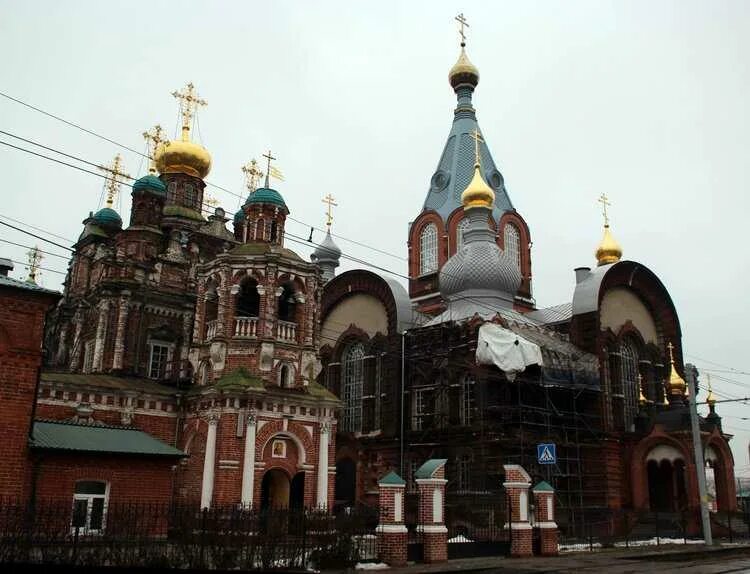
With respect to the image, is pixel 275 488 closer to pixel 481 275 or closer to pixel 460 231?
pixel 481 275

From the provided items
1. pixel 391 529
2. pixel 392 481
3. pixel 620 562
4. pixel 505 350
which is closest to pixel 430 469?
pixel 392 481

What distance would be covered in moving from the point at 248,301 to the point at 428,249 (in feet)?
A: 46.7

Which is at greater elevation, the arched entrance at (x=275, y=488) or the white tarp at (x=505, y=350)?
the white tarp at (x=505, y=350)

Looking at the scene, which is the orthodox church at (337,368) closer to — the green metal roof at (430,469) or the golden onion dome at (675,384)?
the golden onion dome at (675,384)

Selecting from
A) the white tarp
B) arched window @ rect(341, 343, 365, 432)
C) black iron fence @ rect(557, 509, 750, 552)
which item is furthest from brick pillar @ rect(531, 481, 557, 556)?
arched window @ rect(341, 343, 365, 432)

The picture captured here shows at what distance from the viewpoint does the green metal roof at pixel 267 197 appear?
2379 centimetres

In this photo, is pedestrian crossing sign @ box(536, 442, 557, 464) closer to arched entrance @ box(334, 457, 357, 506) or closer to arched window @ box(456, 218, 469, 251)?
arched entrance @ box(334, 457, 357, 506)

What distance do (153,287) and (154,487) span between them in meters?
12.3

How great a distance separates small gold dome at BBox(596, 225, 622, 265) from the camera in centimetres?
3553

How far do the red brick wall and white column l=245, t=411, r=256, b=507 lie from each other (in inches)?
248

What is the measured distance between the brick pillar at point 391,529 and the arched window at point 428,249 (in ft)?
69.1

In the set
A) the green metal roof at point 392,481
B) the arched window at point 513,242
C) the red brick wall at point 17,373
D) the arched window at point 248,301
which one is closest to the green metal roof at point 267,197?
the arched window at point 248,301

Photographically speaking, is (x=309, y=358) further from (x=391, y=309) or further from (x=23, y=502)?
(x=23, y=502)

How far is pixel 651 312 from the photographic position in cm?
3103
